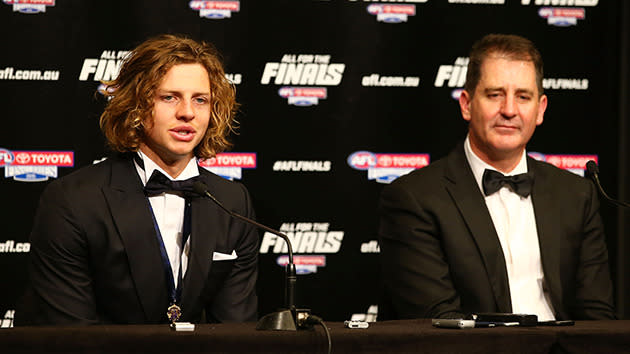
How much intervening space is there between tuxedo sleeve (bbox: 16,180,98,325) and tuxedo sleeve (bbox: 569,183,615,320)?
2.38m

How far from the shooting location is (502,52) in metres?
4.23

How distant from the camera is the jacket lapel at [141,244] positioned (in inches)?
137

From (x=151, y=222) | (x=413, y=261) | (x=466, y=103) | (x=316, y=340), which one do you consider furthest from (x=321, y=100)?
(x=316, y=340)

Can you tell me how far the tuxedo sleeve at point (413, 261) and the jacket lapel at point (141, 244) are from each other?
1.21 meters

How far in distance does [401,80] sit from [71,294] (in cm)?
264

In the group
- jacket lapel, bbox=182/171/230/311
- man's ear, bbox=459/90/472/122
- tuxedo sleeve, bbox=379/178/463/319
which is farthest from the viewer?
man's ear, bbox=459/90/472/122

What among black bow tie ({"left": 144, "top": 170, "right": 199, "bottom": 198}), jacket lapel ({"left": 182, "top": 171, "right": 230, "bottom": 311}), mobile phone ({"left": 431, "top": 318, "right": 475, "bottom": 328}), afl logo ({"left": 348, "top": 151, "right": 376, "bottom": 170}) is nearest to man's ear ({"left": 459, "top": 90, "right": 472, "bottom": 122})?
afl logo ({"left": 348, "top": 151, "right": 376, "bottom": 170})

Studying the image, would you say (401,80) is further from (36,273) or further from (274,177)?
(36,273)

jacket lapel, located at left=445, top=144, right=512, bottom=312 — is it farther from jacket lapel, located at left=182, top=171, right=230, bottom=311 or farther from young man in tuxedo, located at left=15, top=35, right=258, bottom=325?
jacket lapel, located at left=182, top=171, right=230, bottom=311

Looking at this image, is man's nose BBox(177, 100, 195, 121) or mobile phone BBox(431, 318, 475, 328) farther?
man's nose BBox(177, 100, 195, 121)

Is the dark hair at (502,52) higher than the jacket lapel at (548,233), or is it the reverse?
the dark hair at (502,52)

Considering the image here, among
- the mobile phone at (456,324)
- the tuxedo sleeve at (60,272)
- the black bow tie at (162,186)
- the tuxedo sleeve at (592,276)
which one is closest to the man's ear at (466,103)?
the tuxedo sleeve at (592,276)

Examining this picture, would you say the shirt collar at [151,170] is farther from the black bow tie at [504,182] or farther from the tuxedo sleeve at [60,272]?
the black bow tie at [504,182]

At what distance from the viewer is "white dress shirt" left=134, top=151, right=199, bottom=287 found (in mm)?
3605
